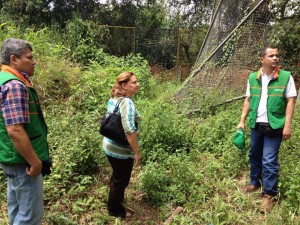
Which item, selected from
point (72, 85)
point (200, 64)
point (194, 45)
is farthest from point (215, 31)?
point (194, 45)

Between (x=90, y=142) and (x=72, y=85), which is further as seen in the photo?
(x=72, y=85)

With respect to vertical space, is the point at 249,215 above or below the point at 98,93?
below

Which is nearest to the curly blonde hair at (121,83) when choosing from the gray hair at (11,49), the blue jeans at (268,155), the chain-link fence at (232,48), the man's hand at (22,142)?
the gray hair at (11,49)

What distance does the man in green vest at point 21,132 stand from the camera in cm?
208

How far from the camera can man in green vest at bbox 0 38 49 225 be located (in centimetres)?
208

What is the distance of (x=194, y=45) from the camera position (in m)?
12.2

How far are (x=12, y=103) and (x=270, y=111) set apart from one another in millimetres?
2530

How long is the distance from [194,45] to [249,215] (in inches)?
384

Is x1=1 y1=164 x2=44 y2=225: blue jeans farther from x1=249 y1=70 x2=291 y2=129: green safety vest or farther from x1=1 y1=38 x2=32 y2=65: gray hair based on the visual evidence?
x1=249 y1=70 x2=291 y2=129: green safety vest

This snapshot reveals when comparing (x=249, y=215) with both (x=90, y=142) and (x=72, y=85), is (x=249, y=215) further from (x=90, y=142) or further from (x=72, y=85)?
(x=72, y=85)

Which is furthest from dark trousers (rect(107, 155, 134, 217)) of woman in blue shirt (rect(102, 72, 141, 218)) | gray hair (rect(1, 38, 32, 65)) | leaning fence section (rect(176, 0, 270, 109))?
leaning fence section (rect(176, 0, 270, 109))

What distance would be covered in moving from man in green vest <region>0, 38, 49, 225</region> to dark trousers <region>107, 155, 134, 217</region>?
854 mm

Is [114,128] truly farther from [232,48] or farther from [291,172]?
[232,48]

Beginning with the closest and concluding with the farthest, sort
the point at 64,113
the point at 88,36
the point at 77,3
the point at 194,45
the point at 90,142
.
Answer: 1. the point at 90,142
2. the point at 64,113
3. the point at 88,36
4. the point at 194,45
5. the point at 77,3
